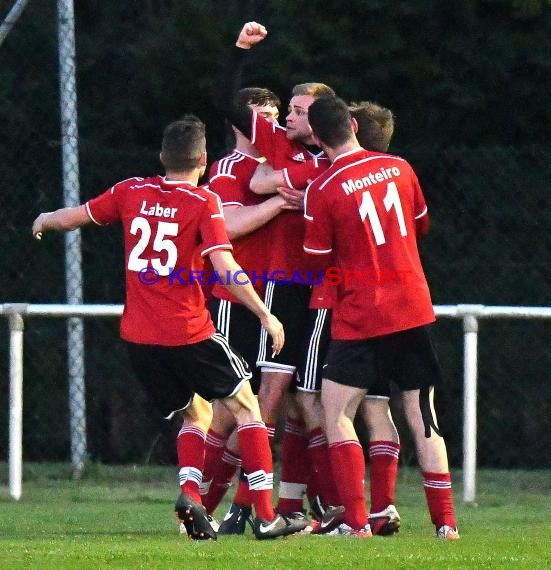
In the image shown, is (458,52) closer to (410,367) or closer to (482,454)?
(482,454)

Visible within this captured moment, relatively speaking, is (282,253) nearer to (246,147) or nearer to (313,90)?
(246,147)

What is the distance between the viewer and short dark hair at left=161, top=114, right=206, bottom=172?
6.60m

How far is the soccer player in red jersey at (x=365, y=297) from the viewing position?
21.6ft

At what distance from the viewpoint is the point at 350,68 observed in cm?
1087

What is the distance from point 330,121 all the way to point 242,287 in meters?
0.86

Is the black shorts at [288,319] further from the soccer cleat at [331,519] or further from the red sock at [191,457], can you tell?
the soccer cleat at [331,519]

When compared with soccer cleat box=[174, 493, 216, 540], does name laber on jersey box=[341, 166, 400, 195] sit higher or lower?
higher

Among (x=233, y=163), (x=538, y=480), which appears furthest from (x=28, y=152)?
(x=538, y=480)

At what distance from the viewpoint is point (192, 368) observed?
6578mm

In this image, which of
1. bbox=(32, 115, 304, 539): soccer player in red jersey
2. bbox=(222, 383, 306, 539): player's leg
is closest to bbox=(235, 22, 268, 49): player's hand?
bbox=(32, 115, 304, 539): soccer player in red jersey

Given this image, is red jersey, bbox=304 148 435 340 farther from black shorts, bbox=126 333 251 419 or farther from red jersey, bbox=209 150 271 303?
red jersey, bbox=209 150 271 303

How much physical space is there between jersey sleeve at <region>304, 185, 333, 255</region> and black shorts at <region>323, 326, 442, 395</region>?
44 cm

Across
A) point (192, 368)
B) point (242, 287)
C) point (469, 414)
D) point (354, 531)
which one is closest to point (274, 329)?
point (242, 287)

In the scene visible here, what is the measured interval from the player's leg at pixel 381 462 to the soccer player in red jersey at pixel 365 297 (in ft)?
0.86
